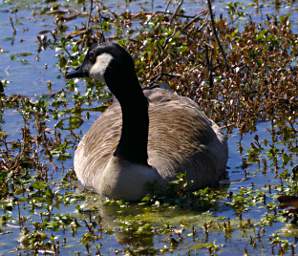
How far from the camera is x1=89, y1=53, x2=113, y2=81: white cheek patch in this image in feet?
→ 30.2

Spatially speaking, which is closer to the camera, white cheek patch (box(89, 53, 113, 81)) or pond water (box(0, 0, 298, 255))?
pond water (box(0, 0, 298, 255))

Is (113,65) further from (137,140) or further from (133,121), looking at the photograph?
(137,140)

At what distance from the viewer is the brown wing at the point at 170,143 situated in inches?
373

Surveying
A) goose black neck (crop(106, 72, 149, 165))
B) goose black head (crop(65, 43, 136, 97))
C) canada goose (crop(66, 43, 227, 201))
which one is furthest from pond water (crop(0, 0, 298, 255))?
goose black head (crop(65, 43, 136, 97))

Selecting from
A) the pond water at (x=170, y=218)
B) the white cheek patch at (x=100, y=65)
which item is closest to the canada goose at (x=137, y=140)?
the white cheek patch at (x=100, y=65)

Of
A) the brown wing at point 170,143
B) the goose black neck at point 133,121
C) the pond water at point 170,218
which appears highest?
the goose black neck at point 133,121

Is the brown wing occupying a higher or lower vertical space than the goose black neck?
lower

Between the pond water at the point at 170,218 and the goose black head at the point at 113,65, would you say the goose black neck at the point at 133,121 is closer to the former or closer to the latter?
the goose black head at the point at 113,65

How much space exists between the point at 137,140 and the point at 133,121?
0.17 meters

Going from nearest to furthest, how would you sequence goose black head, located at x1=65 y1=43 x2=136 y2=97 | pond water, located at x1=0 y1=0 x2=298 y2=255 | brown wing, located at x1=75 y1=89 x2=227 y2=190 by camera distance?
1. pond water, located at x1=0 y1=0 x2=298 y2=255
2. goose black head, located at x1=65 y1=43 x2=136 y2=97
3. brown wing, located at x1=75 y1=89 x2=227 y2=190

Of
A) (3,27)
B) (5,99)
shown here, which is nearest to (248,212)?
(5,99)

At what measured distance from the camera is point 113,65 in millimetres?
9148

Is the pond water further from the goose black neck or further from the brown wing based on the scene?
the goose black neck

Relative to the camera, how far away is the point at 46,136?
35.8ft
